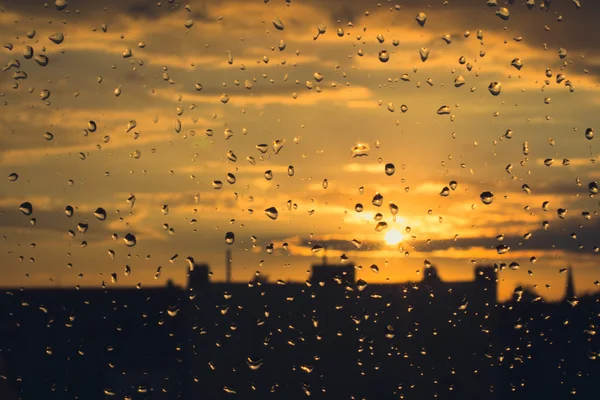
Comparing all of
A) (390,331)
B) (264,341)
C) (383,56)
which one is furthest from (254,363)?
(383,56)

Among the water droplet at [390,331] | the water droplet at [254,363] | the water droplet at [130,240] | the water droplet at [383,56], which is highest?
the water droplet at [383,56]

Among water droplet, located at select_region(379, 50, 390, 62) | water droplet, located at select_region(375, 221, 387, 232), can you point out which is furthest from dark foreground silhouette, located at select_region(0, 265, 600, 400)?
water droplet, located at select_region(379, 50, 390, 62)

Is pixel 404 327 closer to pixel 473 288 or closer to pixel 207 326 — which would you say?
pixel 473 288

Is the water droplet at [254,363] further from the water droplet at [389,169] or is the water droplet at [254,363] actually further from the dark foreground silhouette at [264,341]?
the water droplet at [389,169]

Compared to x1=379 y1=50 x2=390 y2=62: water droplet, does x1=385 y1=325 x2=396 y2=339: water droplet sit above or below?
below

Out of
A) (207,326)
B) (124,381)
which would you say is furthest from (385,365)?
Result: (124,381)

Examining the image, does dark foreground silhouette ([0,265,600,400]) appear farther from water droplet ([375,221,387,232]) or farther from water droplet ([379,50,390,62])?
water droplet ([379,50,390,62])

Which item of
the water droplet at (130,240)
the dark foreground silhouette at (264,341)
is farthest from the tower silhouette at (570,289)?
the water droplet at (130,240)

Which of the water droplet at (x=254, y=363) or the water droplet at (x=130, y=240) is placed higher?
the water droplet at (x=130, y=240)

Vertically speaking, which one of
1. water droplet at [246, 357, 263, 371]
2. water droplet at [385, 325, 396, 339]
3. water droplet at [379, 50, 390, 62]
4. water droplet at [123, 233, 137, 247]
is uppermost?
water droplet at [379, 50, 390, 62]
